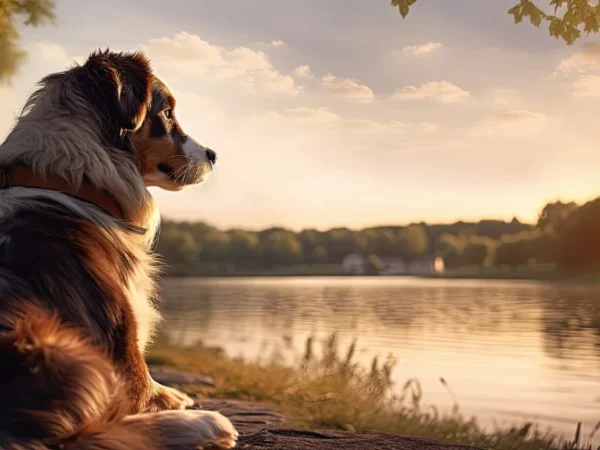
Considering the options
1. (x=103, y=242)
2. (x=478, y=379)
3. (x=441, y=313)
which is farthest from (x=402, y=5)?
(x=441, y=313)

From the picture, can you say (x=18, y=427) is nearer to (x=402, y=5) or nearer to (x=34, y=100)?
(x=34, y=100)

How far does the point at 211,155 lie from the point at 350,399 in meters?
5.59

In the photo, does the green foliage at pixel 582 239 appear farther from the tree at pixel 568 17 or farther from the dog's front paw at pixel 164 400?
the dog's front paw at pixel 164 400

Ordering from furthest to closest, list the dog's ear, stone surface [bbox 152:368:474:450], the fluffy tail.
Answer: stone surface [bbox 152:368:474:450] → the dog's ear → the fluffy tail

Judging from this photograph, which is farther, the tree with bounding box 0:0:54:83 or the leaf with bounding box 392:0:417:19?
the tree with bounding box 0:0:54:83

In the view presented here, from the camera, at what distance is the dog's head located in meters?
4.44

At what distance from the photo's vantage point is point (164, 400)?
14.1 feet

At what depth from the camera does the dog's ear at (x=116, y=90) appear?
4.43 meters

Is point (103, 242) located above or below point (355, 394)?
above

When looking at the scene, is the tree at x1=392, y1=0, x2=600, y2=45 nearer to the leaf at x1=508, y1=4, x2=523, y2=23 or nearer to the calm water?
the leaf at x1=508, y1=4, x2=523, y2=23

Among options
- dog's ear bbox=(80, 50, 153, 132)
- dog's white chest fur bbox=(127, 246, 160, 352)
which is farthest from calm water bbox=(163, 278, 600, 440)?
dog's ear bbox=(80, 50, 153, 132)

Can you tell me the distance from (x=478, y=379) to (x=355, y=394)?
4683mm

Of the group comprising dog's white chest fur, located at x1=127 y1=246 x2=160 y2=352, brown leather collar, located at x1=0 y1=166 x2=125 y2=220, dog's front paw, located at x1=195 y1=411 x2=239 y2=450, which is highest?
brown leather collar, located at x1=0 y1=166 x2=125 y2=220

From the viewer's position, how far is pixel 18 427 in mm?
3049
